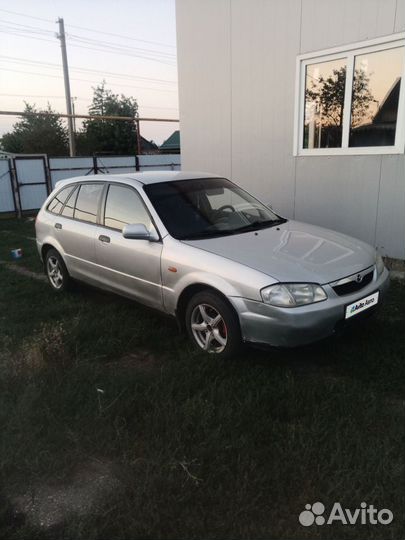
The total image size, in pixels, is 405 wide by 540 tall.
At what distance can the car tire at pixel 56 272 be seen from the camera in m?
5.69

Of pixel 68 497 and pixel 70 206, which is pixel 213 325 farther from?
pixel 70 206

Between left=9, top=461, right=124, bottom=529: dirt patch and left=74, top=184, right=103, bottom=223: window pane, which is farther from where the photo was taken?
left=74, top=184, right=103, bottom=223: window pane

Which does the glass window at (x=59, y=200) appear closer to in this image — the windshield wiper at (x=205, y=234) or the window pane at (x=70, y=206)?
the window pane at (x=70, y=206)

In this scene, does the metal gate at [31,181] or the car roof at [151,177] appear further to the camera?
the metal gate at [31,181]

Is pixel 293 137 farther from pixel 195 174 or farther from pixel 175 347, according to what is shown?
pixel 175 347

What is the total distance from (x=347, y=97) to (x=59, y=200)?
4463 mm

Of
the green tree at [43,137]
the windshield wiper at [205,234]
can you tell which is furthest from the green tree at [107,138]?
the windshield wiper at [205,234]

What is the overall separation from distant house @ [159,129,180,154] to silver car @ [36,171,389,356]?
30.7m

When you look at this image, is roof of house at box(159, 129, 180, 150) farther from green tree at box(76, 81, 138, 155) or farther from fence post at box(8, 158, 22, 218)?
fence post at box(8, 158, 22, 218)

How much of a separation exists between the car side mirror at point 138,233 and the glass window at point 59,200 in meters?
1.85

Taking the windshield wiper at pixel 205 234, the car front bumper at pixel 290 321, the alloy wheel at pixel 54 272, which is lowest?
the alloy wheel at pixel 54 272

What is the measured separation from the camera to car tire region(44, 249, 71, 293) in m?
5.69

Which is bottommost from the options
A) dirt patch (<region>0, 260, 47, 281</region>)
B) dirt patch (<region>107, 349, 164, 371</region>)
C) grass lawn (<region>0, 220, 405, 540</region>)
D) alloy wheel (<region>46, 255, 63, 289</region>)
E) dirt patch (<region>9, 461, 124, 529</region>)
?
dirt patch (<region>0, 260, 47, 281</region>)

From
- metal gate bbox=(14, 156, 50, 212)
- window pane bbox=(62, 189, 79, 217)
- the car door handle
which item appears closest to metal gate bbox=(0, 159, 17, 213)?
metal gate bbox=(14, 156, 50, 212)
